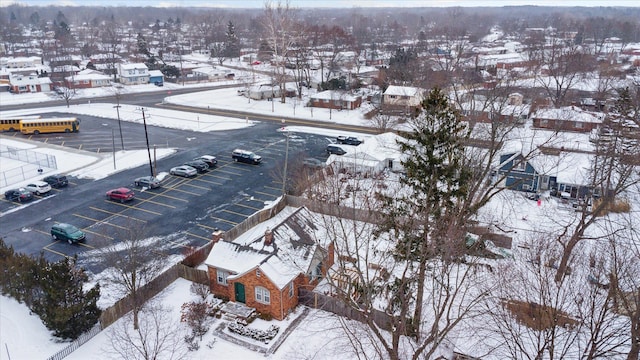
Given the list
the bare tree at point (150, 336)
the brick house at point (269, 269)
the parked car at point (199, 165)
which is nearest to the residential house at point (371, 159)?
the parked car at point (199, 165)

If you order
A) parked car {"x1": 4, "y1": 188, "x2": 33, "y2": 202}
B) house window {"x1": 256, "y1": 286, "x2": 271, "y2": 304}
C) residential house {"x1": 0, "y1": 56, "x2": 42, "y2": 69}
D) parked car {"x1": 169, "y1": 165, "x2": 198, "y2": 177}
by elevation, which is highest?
residential house {"x1": 0, "y1": 56, "x2": 42, "y2": 69}

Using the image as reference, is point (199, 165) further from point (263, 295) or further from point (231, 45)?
point (231, 45)

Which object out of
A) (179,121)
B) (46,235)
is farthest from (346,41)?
(46,235)

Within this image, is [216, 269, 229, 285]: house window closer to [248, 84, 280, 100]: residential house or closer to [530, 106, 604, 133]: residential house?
[530, 106, 604, 133]: residential house

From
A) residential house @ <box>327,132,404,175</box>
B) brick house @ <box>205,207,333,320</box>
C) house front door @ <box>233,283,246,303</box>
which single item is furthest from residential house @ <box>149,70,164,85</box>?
house front door @ <box>233,283,246,303</box>

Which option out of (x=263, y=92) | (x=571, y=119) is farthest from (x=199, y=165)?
(x=571, y=119)

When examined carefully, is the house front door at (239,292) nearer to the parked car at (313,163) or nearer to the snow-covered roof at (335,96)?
the parked car at (313,163)

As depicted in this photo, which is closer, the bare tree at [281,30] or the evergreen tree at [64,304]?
the evergreen tree at [64,304]
